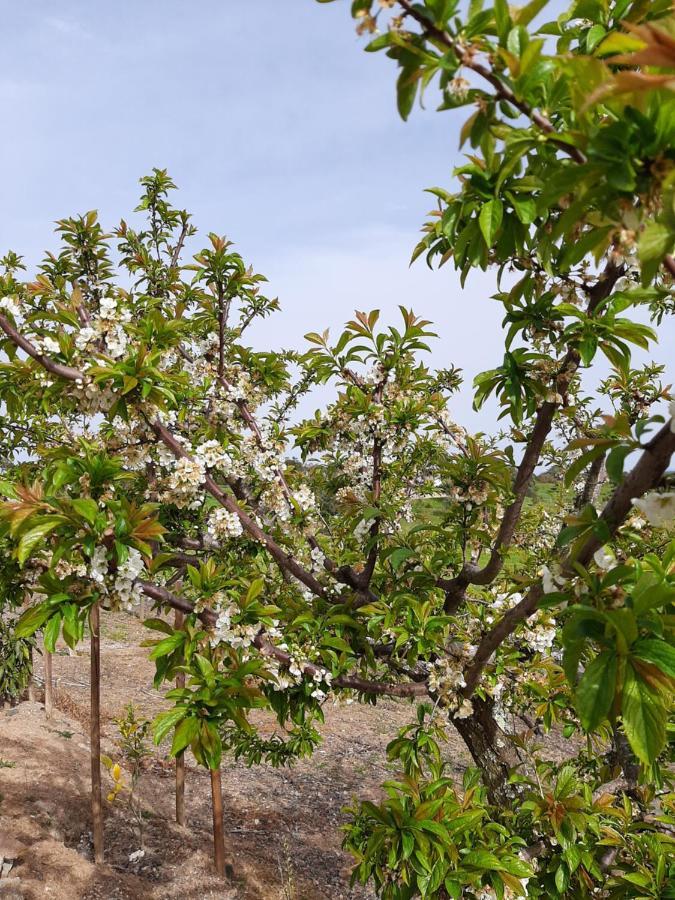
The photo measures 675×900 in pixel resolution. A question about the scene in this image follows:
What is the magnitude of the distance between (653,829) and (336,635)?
1487 mm

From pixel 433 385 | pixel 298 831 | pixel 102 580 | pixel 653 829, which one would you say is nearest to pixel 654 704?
pixel 102 580

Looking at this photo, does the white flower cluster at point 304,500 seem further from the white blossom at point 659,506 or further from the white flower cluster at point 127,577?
the white blossom at point 659,506

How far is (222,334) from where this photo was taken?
289cm

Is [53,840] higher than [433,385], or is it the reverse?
[433,385]

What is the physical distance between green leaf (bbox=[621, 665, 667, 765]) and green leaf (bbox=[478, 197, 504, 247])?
0.87m

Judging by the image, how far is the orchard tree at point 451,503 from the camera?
996mm

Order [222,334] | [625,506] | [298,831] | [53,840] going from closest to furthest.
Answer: [625,506]
[222,334]
[53,840]
[298,831]

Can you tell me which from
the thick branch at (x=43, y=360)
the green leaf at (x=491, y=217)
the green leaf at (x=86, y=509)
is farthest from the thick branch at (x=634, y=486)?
the thick branch at (x=43, y=360)

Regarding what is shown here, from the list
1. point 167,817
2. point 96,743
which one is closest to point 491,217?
point 96,743

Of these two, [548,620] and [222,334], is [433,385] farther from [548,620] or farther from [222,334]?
[548,620]

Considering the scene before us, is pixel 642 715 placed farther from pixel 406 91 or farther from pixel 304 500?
pixel 304 500

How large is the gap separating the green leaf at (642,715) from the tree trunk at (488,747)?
1743mm

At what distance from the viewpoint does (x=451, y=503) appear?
255 cm

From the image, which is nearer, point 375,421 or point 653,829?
point 653,829
